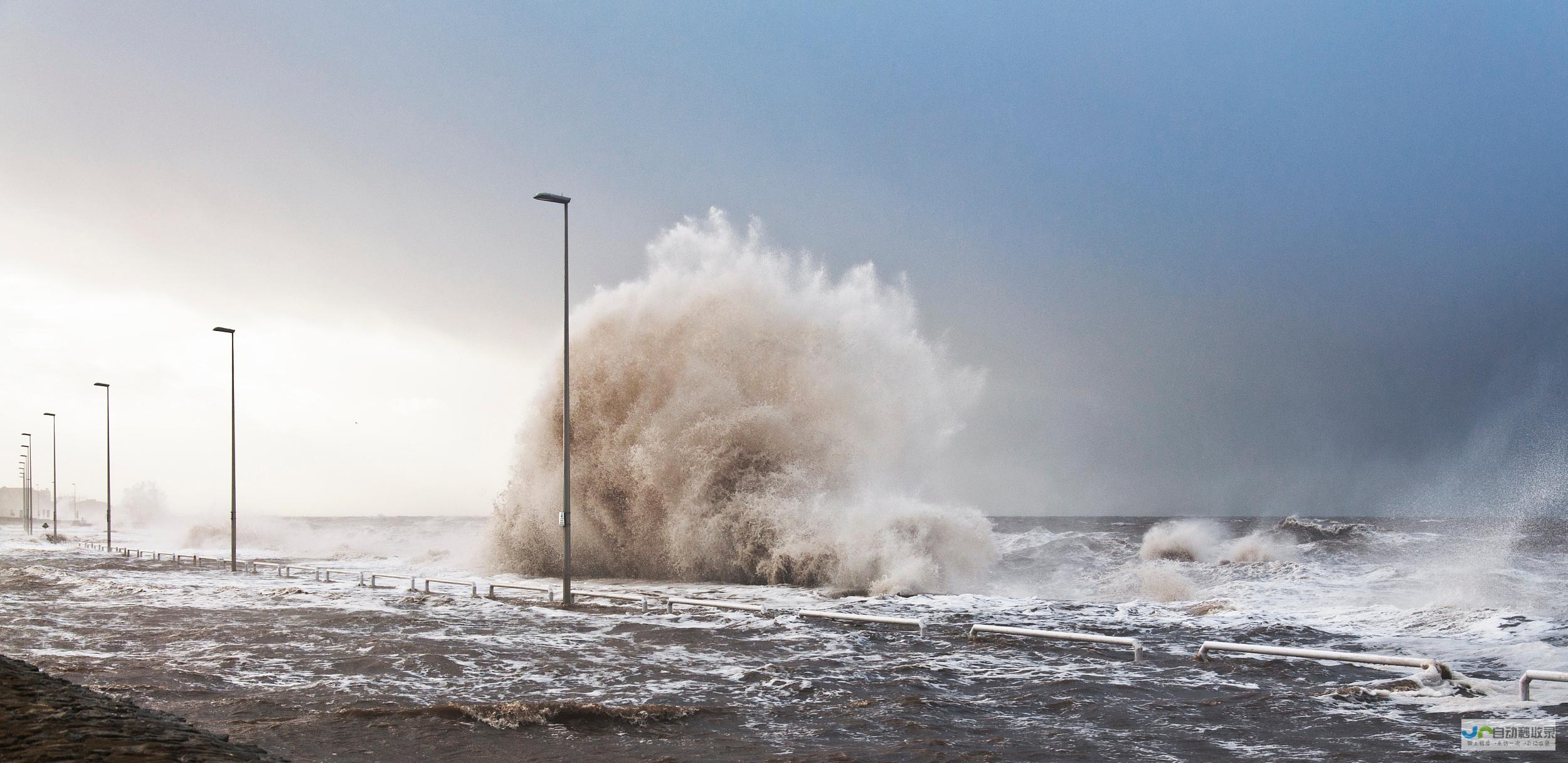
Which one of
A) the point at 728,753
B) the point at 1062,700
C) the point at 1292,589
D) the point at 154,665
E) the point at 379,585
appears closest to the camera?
the point at 728,753

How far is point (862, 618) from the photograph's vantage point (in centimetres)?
1638

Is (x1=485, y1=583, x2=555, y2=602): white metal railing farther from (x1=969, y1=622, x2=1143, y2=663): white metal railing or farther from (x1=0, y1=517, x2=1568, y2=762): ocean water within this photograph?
(x1=969, y1=622, x2=1143, y2=663): white metal railing

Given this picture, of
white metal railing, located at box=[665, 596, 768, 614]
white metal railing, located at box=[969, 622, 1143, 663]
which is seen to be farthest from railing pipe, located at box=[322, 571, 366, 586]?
white metal railing, located at box=[969, 622, 1143, 663]

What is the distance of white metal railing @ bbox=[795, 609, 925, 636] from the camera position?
50.5 ft

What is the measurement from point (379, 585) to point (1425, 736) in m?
24.2

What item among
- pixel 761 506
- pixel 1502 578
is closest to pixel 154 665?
pixel 761 506

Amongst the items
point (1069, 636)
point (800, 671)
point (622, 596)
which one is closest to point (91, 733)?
point (800, 671)

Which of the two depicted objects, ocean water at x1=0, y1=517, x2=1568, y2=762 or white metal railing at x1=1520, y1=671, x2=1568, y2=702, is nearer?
ocean water at x1=0, y1=517, x2=1568, y2=762

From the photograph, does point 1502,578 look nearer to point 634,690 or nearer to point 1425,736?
point 1425,736

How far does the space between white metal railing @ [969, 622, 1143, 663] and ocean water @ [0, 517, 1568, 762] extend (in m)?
0.19

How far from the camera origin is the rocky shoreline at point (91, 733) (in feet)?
21.0

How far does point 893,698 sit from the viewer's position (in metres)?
10.4

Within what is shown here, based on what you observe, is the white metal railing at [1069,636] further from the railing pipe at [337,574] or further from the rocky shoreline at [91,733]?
the railing pipe at [337,574]

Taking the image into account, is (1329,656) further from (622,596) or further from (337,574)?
(337,574)
